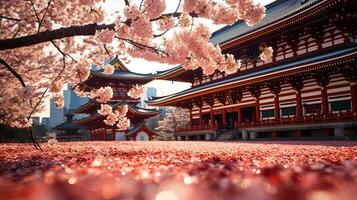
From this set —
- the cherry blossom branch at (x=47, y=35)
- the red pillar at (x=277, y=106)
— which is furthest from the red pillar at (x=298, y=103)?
the cherry blossom branch at (x=47, y=35)

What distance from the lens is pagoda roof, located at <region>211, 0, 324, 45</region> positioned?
16023mm

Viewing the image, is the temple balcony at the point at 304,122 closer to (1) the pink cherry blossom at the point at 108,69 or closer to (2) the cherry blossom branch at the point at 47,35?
(1) the pink cherry blossom at the point at 108,69

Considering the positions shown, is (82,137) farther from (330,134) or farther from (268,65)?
(330,134)

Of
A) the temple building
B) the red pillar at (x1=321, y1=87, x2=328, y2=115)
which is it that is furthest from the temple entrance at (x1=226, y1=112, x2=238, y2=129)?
the red pillar at (x1=321, y1=87, x2=328, y2=115)

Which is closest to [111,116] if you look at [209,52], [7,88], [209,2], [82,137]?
[209,52]

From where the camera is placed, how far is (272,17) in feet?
Answer: 70.4

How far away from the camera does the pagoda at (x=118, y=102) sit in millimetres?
31380

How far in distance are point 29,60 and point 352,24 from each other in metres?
17.0

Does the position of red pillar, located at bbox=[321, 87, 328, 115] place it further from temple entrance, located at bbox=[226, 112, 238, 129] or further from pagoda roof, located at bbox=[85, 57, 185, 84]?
pagoda roof, located at bbox=[85, 57, 185, 84]

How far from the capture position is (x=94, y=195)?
108 cm

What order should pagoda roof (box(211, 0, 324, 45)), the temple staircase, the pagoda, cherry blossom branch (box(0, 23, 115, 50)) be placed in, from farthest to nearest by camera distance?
the pagoda
the temple staircase
pagoda roof (box(211, 0, 324, 45))
cherry blossom branch (box(0, 23, 115, 50))

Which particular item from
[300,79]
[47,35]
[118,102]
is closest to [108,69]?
[47,35]

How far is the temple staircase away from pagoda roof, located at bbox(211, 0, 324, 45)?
19.6ft

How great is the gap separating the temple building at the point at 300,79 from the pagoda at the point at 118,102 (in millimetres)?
10639
